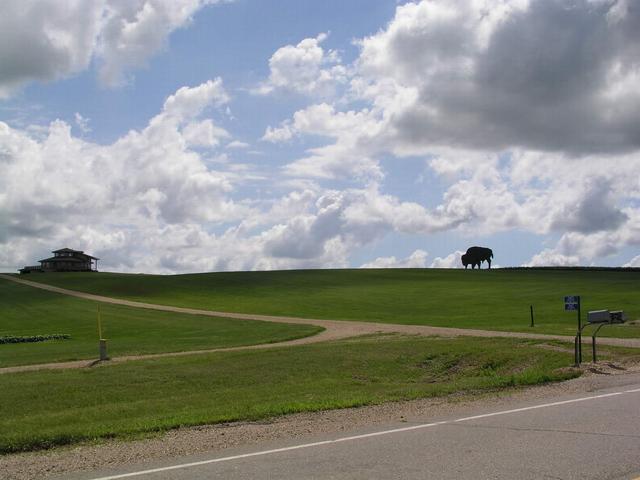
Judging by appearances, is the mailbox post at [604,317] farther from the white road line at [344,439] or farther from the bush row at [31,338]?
the bush row at [31,338]

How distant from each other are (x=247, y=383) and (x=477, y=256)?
117m

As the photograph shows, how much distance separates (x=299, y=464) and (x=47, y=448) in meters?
4.86

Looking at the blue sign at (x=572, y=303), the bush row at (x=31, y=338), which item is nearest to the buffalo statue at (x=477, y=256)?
the bush row at (x=31, y=338)

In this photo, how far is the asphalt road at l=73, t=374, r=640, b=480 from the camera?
7.98 metres

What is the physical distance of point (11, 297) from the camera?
72.4 metres

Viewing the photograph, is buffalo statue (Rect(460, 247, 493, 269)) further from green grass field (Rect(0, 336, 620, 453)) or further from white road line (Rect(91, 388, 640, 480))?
white road line (Rect(91, 388, 640, 480))

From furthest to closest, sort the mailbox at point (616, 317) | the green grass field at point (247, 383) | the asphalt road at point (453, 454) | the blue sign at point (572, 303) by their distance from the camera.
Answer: the blue sign at point (572, 303) → the mailbox at point (616, 317) → the green grass field at point (247, 383) → the asphalt road at point (453, 454)

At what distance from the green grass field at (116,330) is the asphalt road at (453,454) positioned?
756 inches

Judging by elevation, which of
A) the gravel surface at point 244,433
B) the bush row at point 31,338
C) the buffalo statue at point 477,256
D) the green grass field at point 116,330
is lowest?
the bush row at point 31,338

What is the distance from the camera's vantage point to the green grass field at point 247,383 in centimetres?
1313

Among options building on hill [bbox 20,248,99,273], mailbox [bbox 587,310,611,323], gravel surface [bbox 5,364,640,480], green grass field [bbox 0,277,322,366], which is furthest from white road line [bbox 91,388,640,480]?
building on hill [bbox 20,248,99,273]

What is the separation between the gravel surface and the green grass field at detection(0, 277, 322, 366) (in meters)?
16.7

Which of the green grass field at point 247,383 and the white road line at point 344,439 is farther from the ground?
the white road line at point 344,439

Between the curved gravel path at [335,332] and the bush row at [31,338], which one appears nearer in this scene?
the curved gravel path at [335,332]
